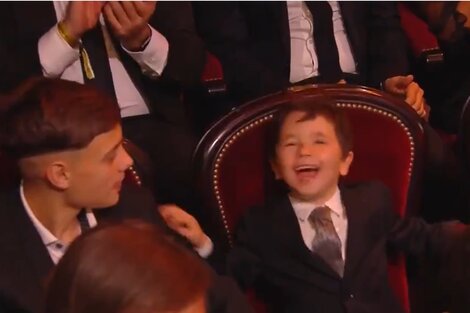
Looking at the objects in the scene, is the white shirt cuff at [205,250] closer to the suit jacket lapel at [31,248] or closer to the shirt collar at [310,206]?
the shirt collar at [310,206]

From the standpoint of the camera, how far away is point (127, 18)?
2.08 metres

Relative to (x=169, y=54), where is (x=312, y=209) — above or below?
below

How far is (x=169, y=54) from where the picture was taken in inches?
87.0

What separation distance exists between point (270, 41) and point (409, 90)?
47cm

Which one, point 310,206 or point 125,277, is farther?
point 310,206

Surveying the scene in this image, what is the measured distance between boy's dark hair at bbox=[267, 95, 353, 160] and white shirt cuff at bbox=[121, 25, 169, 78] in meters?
0.52

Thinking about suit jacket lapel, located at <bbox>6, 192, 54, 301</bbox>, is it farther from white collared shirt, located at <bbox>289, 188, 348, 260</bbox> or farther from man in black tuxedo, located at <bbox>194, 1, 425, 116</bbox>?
man in black tuxedo, located at <bbox>194, 1, 425, 116</bbox>

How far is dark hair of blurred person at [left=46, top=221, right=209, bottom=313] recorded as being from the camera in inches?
43.2

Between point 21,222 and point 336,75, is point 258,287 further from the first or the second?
point 336,75

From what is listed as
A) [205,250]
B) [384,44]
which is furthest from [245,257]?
[384,44]

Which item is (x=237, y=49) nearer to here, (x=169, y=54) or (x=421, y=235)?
(x=169, y=54)

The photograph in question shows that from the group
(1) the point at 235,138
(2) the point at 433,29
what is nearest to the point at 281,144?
(1) the point at 235,138

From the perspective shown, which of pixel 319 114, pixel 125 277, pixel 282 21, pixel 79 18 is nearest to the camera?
pixel 125 277

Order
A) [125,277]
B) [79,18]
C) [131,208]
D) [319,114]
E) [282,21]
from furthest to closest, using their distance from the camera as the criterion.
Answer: [282,21] < [79,18] < [319,114] < [131,208] < [125,277]
